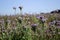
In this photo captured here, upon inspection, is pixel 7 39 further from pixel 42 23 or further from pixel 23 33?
pixel 42 23

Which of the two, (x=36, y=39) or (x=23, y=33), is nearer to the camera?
(x=23, y=33)

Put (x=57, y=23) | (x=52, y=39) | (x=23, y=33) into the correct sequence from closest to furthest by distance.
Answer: (x=23, y=33) → (x=52, y=39) → (x=57, y=23)

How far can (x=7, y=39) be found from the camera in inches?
214

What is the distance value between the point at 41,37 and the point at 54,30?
1.57 feet

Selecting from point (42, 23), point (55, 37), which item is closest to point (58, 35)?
point (55, 37)

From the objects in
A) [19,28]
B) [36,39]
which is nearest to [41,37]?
[36,39]

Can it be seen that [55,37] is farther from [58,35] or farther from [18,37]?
[18,37]

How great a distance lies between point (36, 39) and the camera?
18.7ft

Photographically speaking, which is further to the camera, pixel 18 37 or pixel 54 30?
pixel 54 30

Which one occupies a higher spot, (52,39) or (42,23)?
(42,23)

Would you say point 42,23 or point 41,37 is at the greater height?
point 42,23

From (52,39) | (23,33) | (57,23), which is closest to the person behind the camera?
(23,33)

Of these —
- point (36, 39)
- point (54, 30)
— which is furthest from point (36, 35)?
point (54, 30)

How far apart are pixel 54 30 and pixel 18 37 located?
1.14m
